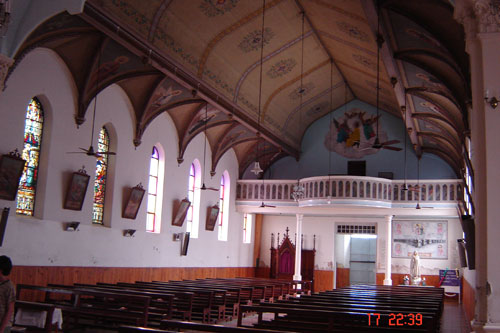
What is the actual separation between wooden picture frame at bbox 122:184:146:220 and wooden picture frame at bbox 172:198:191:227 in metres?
2.61

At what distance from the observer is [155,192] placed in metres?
19.5

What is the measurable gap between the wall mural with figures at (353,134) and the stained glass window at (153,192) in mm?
10620

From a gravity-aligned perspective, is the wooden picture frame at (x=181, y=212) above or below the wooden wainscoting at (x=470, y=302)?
above

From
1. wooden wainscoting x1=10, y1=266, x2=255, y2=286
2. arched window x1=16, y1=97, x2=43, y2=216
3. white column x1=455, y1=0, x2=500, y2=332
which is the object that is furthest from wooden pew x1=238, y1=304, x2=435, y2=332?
arched window x1=16, y1=97, x2=43, y2=216

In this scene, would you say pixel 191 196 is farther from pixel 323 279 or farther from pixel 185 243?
pixel 323 279

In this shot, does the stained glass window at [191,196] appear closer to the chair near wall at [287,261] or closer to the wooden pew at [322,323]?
the chair near wall at [287,261]

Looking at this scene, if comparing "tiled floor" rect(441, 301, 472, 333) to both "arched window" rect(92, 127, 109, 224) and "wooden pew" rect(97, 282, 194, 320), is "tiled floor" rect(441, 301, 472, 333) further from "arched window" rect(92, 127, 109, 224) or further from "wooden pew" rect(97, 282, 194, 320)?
"arched window" rect(92, 127, 109, 224)

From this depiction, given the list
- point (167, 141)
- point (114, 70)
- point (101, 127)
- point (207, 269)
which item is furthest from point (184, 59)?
point (207, 269)

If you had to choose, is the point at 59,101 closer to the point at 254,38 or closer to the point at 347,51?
the point at 254,38

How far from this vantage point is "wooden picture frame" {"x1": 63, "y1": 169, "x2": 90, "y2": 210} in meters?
14.7

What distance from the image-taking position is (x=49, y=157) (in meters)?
14.2

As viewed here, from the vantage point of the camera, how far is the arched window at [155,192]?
19.3 meters

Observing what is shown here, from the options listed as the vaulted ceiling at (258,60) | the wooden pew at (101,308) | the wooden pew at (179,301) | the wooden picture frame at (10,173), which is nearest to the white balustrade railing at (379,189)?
the vaulted ceiling at (258,60)

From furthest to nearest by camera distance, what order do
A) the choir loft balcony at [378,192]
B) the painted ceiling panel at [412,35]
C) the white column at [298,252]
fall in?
1. the white column at [298,252]
2. the choir loft balcony at [378,192]
3. the painted ceiling panel at [412,35]
